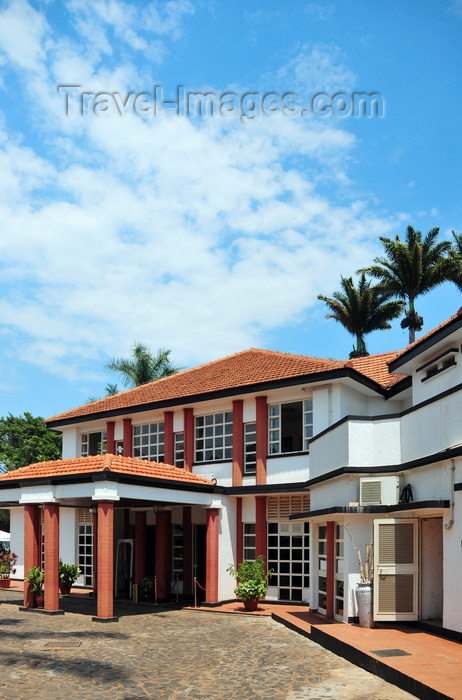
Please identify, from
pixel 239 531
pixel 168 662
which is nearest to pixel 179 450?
pixel 239 531

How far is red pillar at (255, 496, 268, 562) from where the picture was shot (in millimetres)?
21734

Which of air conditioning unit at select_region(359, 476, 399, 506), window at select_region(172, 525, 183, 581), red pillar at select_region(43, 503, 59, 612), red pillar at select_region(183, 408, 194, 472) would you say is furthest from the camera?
window at select_region(172, 525, 183, 581)

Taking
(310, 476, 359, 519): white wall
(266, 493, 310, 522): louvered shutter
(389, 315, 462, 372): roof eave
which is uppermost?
(389, 315, 462, 372): roof eave

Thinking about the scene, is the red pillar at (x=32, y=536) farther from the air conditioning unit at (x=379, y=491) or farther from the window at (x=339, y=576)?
the air conditioning unit at (x=379, y=491)

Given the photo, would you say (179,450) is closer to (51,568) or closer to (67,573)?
(67,573)

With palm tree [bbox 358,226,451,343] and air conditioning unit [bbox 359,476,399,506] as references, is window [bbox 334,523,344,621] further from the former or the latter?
palm tree [bbox 358,226,451,343]

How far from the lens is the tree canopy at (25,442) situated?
47562 millimetres

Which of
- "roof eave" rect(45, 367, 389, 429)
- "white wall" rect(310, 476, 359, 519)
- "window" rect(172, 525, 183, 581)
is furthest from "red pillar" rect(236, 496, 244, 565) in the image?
"white wall" rect(310, 476, 359, 519)

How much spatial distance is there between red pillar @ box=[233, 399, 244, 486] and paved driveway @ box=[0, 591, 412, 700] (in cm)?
526

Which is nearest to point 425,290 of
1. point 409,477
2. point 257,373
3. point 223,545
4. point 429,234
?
point 429,234

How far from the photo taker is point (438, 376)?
51.6ft

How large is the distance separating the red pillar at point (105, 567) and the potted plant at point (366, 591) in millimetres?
5835

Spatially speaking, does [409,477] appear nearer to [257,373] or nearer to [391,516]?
[391,516]

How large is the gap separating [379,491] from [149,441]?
39.4 ft
